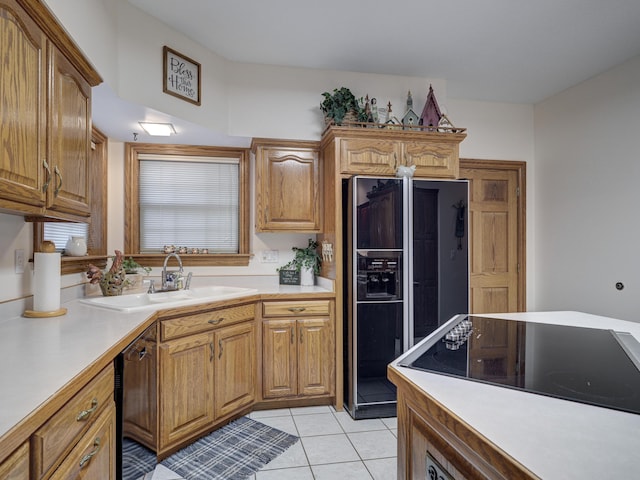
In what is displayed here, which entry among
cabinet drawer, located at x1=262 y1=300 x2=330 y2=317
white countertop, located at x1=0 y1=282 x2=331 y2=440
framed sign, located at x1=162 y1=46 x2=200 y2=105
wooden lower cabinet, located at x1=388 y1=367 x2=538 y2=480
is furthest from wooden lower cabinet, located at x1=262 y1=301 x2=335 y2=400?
wooden lower cabinet, located at x1=388 y1=367 x2=538 y2=480

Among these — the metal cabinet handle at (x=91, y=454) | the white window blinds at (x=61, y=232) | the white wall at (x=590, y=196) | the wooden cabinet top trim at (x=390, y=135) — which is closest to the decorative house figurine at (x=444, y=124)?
the wooden cabinet top trim at (x=390, y=135)

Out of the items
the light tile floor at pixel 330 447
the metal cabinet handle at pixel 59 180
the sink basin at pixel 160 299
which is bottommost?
the light tile floor at pixel 330 447

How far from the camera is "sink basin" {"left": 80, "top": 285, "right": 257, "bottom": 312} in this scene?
7.30 feet

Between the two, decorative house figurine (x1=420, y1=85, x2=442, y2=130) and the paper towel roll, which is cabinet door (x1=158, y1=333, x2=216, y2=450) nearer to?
the paper towel roll

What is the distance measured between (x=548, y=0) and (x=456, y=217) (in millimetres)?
1474

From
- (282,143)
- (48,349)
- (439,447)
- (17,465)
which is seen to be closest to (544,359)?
(439,447)

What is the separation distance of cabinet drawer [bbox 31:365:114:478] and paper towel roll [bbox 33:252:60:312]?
0.76 metres

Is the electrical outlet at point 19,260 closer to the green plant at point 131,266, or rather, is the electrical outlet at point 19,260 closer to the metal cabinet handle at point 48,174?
the metal cabinet handle at point 48,174

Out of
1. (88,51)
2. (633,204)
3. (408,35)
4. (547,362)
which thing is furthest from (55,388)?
(633,204)

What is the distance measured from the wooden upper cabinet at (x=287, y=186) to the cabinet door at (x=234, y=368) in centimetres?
90

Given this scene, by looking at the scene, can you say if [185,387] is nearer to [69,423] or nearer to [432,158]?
[69,423]

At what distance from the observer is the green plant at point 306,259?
344cm

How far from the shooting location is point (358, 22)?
2.72m

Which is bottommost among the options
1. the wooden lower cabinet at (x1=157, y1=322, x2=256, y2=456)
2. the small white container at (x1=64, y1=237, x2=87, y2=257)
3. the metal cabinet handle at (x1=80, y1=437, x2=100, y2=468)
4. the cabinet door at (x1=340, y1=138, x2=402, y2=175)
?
the wooden lower cabinet at (x1=157, y1=322, x2=256, y2=456)
